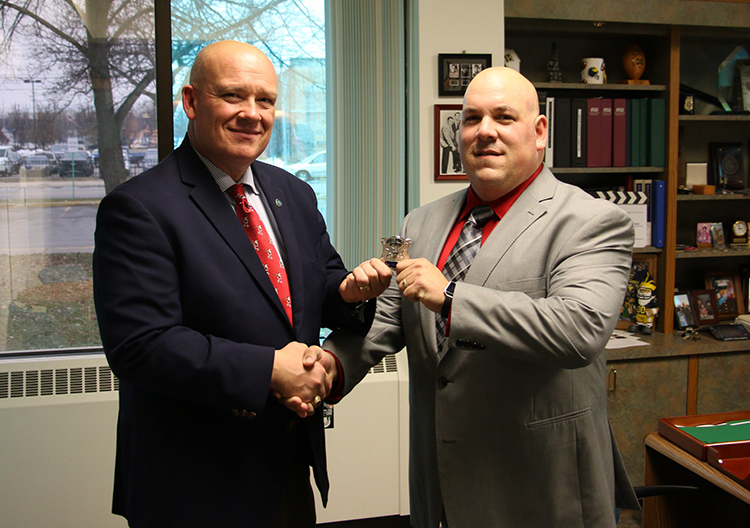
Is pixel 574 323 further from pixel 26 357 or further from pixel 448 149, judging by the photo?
pixel 26 357

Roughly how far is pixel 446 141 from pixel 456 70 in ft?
1.14

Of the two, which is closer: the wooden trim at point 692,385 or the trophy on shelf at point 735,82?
the wooden trim at point 692,385

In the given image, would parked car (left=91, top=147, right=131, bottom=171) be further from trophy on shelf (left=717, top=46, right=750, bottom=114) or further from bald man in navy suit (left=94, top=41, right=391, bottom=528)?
trophy on shelf (left=717, top=46, right=750, bottom=114)

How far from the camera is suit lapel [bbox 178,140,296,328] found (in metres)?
1.38

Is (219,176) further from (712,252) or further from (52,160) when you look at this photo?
(712,252)

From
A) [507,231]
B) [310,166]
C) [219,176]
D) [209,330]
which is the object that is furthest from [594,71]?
[209,330]

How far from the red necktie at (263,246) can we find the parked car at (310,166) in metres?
1.51

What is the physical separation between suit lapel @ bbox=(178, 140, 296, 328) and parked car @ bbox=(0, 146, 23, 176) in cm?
174

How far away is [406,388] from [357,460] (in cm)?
42

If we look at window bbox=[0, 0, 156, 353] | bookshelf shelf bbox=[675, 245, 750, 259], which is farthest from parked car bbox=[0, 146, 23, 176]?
bookshelf shelf bbox=[675, 245, 750, 259]

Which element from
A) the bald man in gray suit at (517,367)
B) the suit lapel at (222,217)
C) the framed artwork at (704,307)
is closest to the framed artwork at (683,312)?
the framed artwork at (704,307)

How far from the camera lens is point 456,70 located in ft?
9.50

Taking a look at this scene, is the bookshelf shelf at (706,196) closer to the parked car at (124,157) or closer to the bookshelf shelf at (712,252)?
the bookshelf shelf at (712,252)

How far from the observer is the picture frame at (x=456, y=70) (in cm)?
289
